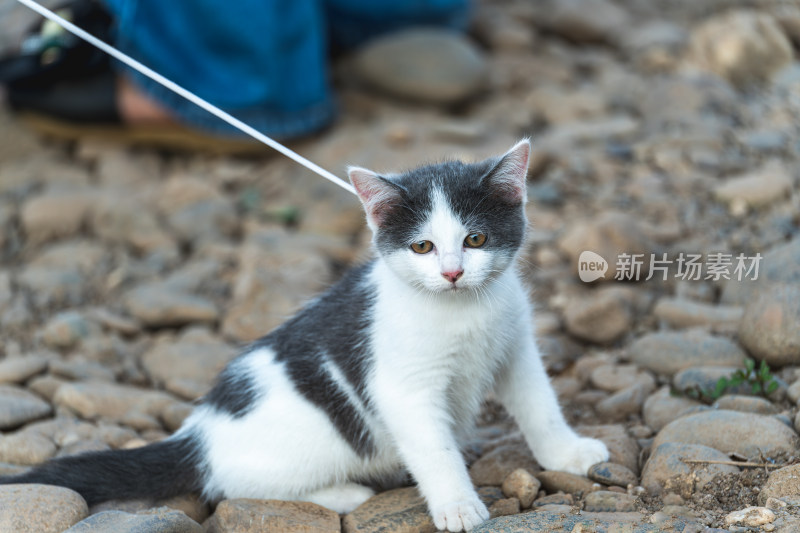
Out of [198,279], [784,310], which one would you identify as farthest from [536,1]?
[784,310]

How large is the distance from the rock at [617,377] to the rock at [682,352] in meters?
0.07

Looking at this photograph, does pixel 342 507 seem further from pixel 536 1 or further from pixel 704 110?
pixel 536 1

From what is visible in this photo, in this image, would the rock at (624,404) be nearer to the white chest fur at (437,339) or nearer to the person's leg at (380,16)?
the white chest fur at (437,339)

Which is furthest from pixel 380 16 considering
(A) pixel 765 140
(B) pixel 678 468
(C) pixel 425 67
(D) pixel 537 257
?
(B) pixel 678 468

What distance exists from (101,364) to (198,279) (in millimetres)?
791

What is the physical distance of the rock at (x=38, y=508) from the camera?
238cm

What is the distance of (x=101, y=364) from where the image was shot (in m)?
3.92

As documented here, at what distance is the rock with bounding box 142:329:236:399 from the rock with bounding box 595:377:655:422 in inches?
65.6

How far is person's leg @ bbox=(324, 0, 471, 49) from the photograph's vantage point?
608 centimetres

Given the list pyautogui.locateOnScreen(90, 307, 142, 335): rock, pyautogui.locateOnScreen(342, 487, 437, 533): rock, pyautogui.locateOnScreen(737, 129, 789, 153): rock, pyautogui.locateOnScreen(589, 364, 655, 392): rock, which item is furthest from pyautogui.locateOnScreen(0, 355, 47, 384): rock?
pyautogui.locateOnScreen(737, 129, 789, 153): rock

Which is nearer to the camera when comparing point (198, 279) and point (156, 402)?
point (156, 402)

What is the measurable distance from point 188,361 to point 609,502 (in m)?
2.13

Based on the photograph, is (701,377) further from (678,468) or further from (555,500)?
(555,500)

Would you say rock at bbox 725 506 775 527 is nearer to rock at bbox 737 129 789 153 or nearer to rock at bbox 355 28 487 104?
rock at bbox 737 129 789 153
